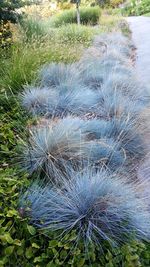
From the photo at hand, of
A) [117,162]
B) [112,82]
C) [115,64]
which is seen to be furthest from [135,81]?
[117,162]

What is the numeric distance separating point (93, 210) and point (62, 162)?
64cm

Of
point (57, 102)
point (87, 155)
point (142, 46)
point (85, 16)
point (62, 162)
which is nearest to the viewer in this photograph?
point (62, 162)

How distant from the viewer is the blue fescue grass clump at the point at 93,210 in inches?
85.4

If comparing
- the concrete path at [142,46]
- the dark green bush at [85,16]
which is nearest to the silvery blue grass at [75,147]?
the concrete path at [142,46]

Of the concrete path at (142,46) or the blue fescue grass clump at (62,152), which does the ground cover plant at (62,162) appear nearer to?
the blue fescue grass clump at (62,152)

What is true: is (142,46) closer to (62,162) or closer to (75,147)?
(75,147)

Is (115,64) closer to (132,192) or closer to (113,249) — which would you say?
(132,192)

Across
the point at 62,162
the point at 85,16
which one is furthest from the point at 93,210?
the point at 85,16

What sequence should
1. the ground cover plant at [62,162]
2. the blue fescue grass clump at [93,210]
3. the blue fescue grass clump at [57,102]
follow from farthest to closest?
the blue fescue grass clump at [57,102] → the blue fescue grass clump at [93,210] → the ground cover plant at [62,162]

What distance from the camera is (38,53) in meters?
5.21

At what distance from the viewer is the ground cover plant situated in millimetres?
2041

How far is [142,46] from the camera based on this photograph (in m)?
9.16

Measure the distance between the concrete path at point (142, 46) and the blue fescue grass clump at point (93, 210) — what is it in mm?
3311

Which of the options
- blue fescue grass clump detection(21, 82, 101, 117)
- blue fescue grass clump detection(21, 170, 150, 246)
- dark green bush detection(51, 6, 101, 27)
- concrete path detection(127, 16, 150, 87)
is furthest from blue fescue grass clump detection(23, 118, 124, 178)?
dark green bush detection(51, 6, 101, 27)
